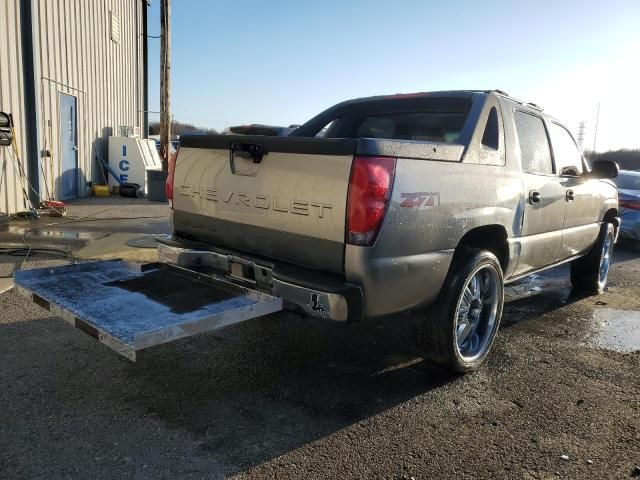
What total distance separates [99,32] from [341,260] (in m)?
13.6

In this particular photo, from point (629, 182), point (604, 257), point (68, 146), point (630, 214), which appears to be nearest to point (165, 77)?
point (68, 146)

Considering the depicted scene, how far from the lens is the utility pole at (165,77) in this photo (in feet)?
45.3

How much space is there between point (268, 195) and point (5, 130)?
7804 mm

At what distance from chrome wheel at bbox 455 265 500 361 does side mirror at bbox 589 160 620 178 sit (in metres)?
2.29

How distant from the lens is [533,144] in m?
4.69

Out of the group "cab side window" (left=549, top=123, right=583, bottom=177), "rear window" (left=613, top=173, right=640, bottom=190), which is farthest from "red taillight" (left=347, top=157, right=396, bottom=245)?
"rear window" (left=613, top=173, right=640, bottom=190)

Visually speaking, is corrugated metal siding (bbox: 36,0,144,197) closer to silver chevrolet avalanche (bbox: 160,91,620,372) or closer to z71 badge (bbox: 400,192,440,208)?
silver chevrolet avalanche (bbox: 160,91,620,372)

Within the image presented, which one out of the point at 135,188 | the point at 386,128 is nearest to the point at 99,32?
the point at 135,188

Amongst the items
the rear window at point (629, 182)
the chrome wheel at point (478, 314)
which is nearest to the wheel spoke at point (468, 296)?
the chrome wheel at point (478, 314)

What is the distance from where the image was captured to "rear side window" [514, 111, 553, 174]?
4.48 m

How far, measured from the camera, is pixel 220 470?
2.64m

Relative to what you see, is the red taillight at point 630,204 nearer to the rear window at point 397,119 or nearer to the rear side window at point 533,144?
the rear side window at point 533,144

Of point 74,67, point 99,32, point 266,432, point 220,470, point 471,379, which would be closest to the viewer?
point 220,470

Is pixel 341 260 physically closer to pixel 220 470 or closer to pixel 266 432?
pixel 266 432
